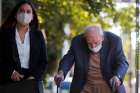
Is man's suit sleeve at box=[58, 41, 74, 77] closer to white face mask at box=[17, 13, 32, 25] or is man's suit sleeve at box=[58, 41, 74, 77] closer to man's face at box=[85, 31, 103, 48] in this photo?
man's face at box=[85, 31, 103, 48]

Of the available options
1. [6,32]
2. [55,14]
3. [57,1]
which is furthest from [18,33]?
[55,14]

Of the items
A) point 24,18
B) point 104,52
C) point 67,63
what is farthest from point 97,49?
point 24,18

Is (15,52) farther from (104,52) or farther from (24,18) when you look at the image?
(104,52)

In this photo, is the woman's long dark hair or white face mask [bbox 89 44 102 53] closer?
white face mask [bbox 89 44 102 53]

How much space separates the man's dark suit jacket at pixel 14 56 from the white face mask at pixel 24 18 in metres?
0.13

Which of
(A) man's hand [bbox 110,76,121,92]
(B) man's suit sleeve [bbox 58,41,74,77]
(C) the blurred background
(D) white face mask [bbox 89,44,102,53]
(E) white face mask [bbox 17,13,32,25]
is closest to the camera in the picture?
(A) man's hand [bbox 110,76,121,92]

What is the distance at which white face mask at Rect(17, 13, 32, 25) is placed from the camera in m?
6.69

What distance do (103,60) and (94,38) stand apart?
0.27 meters

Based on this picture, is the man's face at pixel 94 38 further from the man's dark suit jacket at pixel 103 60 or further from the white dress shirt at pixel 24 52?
the white dress shirt at pixel 24 52

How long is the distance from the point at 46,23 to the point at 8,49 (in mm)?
8204

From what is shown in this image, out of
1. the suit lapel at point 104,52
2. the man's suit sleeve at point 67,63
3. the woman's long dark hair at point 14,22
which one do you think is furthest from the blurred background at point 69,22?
the suit lapel at point 104,52

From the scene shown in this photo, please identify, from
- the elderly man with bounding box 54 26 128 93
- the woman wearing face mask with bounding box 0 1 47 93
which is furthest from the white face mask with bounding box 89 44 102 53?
the woman wearing face mask with bounding box 0 1 47 93

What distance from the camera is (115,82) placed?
6.11 m

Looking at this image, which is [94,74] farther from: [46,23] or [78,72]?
[46,23]
